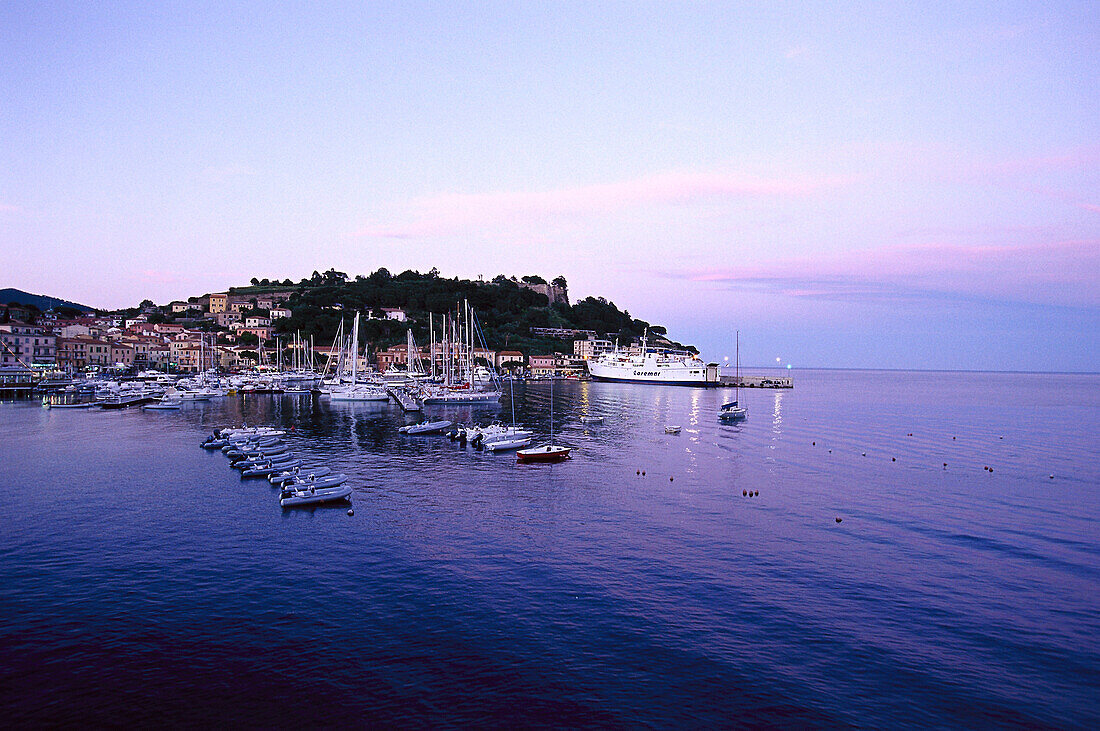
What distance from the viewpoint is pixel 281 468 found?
144 ft

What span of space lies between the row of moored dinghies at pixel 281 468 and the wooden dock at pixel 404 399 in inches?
904

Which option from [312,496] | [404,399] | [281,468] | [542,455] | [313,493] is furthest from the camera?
[404,399]

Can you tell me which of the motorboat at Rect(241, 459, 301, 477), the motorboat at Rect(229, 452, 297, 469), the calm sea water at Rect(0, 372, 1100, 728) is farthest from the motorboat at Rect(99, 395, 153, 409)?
the motorboat at Rect(241, 459, 301, 477)

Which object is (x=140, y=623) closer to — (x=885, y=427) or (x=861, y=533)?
(x=861, y=533)

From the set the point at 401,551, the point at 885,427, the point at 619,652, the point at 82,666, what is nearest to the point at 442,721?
the point at 619,652

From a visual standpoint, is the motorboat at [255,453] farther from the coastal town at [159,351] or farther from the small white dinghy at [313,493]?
the coastal town at [159,351]

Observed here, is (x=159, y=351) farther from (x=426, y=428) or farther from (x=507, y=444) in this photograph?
(x=507, y=444)

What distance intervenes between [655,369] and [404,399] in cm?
9678

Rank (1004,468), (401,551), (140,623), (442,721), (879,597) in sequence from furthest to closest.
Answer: (1004,468) < (401,551) < (879,597) < (140,623) < (442,721)

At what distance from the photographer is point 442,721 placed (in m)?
15.4

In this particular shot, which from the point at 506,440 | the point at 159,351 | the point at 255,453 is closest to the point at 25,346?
the point at 159,351

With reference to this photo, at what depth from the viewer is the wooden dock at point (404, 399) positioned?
85.5 metres

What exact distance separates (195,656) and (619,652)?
1205cm

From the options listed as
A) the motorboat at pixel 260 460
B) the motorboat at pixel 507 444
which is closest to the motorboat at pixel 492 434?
the motorboat at pixel 507 444
